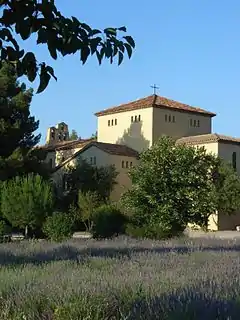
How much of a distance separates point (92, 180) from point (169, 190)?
55.9 feet

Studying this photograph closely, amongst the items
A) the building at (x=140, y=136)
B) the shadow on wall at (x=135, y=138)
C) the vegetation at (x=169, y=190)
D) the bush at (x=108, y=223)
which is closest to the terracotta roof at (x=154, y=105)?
the building at (x=140, y=136)

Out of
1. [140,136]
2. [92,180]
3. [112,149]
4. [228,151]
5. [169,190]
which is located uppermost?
[140,136]

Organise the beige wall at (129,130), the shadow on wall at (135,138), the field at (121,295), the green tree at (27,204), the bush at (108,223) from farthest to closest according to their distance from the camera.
A: the shadow on wall at (135,138) < the beige wall at (129,130) < the bush at (108,223) < the green tree at (27,204) < the field at (121,295)

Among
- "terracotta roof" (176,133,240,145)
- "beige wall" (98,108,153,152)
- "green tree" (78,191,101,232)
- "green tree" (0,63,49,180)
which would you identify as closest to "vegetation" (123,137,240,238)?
"green tree" (78,191,101,232)

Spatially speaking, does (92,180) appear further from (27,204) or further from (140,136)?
(27,204)

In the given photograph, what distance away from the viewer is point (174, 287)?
6.69 meters

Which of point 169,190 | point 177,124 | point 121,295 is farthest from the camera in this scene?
point 177,124

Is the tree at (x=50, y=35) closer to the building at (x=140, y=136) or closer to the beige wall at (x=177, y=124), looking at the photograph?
the building at (x=140, y=136)

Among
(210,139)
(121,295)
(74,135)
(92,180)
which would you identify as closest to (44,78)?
(121,295)

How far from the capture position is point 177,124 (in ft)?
179

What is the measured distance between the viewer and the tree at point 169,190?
32.0 metres

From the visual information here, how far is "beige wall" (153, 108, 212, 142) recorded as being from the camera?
53.2 meters

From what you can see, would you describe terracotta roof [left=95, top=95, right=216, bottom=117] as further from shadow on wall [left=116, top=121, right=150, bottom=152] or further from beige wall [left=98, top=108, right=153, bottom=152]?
shadow on wall [left=116, top=121, right=150, bottom=152]

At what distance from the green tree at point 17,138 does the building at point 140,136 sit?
611 cm
